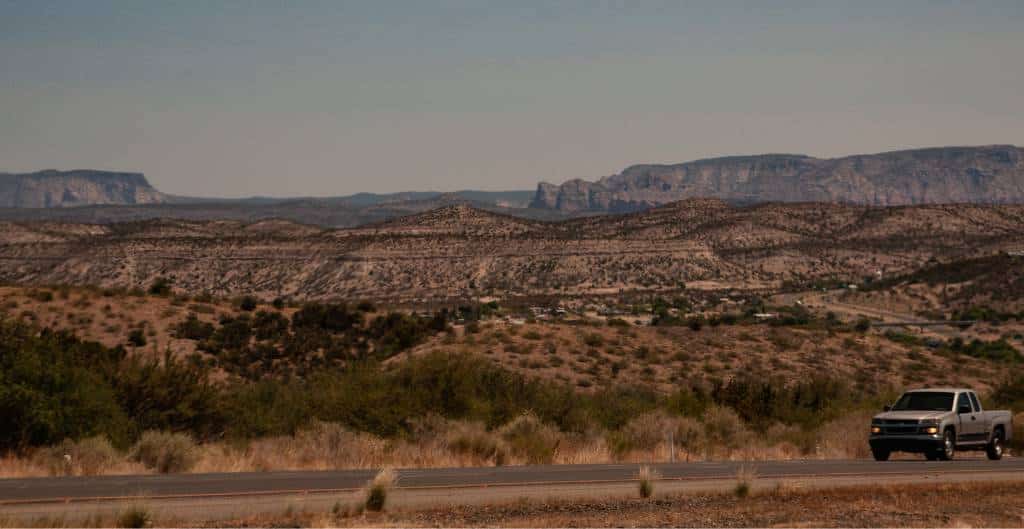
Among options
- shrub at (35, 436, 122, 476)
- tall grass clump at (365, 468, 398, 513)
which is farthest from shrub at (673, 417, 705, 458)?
shrub at (35, 436, 122, 476)

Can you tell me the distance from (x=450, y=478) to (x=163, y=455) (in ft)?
19.4

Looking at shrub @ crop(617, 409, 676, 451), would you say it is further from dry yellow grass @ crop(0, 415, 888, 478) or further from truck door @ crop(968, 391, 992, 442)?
truck door @ crop(968, 391, 992, 442)

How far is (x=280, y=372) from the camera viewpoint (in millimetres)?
56594

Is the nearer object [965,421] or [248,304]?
[965,421]

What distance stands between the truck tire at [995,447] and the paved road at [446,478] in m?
0.59

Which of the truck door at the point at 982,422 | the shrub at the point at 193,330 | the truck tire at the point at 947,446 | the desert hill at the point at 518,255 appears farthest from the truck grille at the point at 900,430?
the desert hill at the point at 518,255

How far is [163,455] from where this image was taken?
23719 mm

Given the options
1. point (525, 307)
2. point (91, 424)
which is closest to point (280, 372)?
point (91, 424)

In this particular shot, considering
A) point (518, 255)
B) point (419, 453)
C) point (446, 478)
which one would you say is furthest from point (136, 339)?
point (518, 255)

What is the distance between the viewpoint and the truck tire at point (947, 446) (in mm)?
27703

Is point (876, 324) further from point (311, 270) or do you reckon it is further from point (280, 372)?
point (311, 270)

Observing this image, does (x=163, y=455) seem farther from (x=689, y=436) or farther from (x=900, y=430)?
(x=900, y=430)

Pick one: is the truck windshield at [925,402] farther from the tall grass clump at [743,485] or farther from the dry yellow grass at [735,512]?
the tall grass clump at [743,485]

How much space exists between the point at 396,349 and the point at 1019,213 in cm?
13597
